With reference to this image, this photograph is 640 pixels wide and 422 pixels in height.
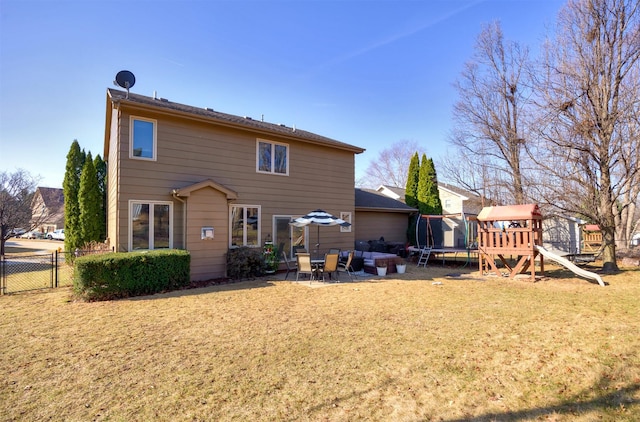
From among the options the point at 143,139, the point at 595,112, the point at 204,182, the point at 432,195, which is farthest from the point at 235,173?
the point at 432,195

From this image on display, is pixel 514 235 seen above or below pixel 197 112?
below

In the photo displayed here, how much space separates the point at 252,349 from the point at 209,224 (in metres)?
6.32

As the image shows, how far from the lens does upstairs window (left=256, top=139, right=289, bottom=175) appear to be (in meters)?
12.1

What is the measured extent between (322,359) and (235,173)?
8.40 m

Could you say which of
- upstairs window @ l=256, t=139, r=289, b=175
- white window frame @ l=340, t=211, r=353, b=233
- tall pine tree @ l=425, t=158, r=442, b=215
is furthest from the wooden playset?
tall pine tree @ l=425, t=158, r=442, b=215

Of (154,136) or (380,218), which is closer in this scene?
(154,136)

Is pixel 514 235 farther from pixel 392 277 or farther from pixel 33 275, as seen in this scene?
pixel 33 275

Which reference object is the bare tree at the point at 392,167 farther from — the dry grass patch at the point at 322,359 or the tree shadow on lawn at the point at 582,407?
the tree shadow on lawn at the point at 582,407

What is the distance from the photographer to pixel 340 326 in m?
5.57

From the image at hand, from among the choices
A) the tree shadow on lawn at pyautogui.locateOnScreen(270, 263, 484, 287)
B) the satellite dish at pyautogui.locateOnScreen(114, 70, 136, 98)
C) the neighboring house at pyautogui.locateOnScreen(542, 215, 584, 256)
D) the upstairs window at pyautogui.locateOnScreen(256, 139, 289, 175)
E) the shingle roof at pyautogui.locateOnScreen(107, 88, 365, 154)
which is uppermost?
the satellite dish at pyautogui.locateOnScreen(114, 70, 136, 98)

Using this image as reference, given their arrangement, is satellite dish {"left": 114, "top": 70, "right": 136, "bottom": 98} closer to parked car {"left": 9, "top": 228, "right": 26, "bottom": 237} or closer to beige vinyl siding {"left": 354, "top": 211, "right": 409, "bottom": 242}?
beige vinyl siding {"left": 354, "top": 211, "right": 409, "bottom": 242}

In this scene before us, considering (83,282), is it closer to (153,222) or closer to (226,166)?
(153,222)

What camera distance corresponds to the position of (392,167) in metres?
46.1

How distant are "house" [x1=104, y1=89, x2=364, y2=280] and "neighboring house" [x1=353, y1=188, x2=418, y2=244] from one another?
11.5ft
